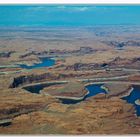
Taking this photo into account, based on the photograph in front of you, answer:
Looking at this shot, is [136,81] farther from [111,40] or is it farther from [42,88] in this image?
[111,40]

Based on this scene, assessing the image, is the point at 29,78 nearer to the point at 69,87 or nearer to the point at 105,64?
the point at 69,87

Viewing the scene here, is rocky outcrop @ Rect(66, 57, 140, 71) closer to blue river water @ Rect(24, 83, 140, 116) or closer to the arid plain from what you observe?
the arid plain

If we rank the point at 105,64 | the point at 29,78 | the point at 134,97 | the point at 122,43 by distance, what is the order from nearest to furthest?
the point at 134,97, the point at 29,78, the point at 105,64, the point at 122,43

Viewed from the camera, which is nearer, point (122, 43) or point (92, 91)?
point (92, 91)

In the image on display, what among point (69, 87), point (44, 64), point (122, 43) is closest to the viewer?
point (69, 87)

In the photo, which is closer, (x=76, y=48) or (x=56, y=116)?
(x=56, y=116)

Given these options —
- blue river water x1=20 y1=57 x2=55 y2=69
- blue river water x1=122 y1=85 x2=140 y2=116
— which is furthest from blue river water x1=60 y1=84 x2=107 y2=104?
blue river water x1=20 y1=57 x2=55 y2=69

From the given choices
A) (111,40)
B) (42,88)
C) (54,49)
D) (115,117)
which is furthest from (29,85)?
(111,40)

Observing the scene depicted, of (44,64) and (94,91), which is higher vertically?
(44,64)

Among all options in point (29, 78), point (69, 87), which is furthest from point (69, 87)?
point (29, 78)

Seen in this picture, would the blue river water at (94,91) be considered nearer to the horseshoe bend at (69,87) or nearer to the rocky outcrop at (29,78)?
the horseshoe bend at (69,87)

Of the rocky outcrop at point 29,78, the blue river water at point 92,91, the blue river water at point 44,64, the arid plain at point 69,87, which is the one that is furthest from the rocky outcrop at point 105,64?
the blue river water at point 92,91
